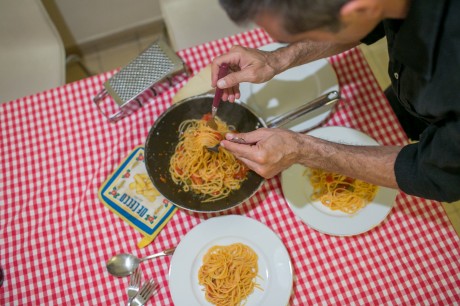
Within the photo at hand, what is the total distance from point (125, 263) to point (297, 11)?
1.26 meters

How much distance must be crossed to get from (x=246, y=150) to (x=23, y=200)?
1.10m

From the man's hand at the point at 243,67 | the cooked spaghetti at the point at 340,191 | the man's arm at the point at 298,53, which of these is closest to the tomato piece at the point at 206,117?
the man's hand at the point at 243,67

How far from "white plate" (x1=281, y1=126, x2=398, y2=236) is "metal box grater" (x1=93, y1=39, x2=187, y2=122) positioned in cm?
76

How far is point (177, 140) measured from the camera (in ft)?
6.23

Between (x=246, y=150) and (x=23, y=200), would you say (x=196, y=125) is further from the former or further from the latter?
(x=23, y=200)

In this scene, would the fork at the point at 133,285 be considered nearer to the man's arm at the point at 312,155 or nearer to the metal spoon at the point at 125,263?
the metal spoon at the point at 125,263

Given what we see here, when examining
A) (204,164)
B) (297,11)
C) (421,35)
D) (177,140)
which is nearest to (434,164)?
(421,35)

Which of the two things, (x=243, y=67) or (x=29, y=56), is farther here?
(x=29, y=56)

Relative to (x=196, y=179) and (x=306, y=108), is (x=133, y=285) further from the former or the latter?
(x=306, y=108)

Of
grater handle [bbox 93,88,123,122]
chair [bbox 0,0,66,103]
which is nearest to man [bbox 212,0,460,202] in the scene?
grater handle [bbox 93,88,123,122]

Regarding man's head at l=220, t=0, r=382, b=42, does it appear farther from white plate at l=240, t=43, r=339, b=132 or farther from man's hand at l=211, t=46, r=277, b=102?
white plate at l=240, t=43, r=339, b=132

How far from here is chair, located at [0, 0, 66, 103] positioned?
2676 millimetres

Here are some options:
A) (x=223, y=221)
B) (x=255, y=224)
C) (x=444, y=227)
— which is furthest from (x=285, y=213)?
(x=444, y=227)

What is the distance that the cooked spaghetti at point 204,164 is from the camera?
71.2 inches
